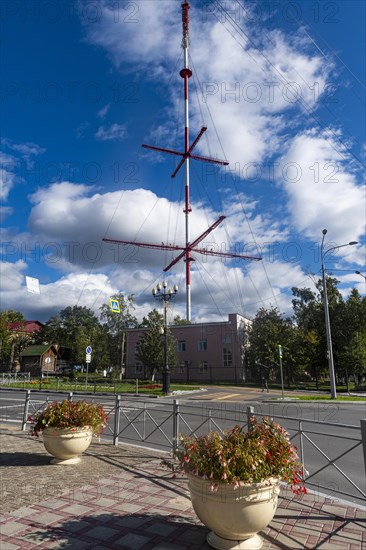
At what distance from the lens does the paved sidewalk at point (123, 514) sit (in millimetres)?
4020

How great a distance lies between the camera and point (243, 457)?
3.76 m

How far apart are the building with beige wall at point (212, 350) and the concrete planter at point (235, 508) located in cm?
4090

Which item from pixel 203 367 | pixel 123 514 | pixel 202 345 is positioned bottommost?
→ pixel 123 514

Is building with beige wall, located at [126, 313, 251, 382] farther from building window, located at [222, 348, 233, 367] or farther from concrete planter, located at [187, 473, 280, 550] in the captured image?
concrete planter, located at [187, 473, 280, 550]

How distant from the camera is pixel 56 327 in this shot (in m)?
74.7

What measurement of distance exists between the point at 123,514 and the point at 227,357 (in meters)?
41.7

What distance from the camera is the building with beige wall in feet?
148


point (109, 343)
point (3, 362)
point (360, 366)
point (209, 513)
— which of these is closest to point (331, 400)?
point (360, 366)

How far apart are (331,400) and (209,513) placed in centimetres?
2139

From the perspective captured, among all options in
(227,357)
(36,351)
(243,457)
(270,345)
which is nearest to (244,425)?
(243,457)

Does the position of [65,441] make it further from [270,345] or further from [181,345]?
[181,345]

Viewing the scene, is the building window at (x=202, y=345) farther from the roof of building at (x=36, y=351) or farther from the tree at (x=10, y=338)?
the tree at (x=10, y=338)

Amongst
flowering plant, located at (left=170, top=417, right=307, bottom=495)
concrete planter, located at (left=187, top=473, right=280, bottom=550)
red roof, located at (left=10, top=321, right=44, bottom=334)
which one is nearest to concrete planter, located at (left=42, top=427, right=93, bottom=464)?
flowering plant, located at (left=170, top=417, right=307, bottom=495)

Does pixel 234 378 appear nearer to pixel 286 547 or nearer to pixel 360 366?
pixel 360 366
